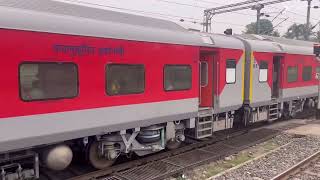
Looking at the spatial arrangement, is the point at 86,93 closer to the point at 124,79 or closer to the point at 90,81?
the point at 90,81

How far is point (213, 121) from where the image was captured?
11898 millimetres

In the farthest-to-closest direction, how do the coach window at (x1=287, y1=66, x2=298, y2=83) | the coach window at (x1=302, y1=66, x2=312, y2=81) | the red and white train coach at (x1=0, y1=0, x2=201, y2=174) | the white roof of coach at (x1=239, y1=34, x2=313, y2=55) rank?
the coach window at (x1=302, y1=66, x2=312, y2=81), the coach window at (x1=287, y1=66, x2=298, y2=83), the white roof of coach at (x1=239, y1=34, x2=313, y2=55), the red and white train coach at (x1=0, y1=0, x2=201, y2=174)

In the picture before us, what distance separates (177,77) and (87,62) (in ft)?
10.3

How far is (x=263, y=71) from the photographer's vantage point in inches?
562

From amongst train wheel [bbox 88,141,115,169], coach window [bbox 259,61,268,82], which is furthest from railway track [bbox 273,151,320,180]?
coach window [bbox 259,61,268,82]

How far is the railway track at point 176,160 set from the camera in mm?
8297

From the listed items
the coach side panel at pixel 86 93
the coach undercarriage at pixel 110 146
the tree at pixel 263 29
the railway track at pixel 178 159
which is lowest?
the railway track at pixel 178 159

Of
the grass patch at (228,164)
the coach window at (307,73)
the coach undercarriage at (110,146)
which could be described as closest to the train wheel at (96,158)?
the coach undercarriage at (110,146)

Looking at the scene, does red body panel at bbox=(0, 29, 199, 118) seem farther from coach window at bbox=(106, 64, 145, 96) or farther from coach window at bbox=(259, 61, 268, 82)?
coach window at bbox=(259, 61, 268, 82)

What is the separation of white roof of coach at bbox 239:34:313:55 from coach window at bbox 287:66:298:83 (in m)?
0.75

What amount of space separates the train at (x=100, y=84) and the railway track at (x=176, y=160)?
13.5 inches

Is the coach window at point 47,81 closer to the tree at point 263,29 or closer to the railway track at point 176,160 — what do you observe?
the railway track at point 176,160

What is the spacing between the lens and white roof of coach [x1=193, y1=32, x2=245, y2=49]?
10961 millimetres

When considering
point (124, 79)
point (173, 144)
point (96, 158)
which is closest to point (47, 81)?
point (124, 79)
